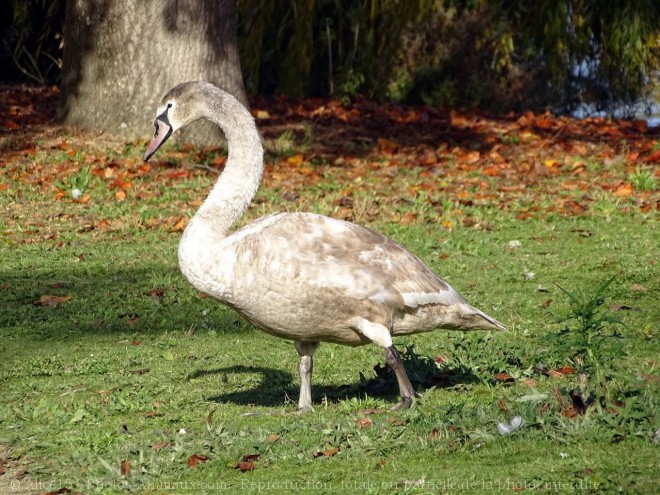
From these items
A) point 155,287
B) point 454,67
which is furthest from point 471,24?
point 155,287

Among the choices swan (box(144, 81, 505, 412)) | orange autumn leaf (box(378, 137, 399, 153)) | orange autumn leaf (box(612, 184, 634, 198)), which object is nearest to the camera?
swan (box(144, 81, 505, 412))

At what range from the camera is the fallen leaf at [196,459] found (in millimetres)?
5904

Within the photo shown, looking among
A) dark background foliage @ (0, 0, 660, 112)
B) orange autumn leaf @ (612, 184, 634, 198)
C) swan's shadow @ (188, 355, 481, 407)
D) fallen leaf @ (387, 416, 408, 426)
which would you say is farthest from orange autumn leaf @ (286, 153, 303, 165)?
fallen leaf @ (387, 416, 408, 426)

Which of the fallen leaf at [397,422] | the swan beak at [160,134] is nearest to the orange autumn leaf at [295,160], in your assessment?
the swan beak at [160,134]

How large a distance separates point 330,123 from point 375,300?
34.9ft

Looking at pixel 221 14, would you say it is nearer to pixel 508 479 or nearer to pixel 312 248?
pixel 312 248

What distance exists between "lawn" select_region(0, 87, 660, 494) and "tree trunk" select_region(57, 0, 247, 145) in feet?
1.20

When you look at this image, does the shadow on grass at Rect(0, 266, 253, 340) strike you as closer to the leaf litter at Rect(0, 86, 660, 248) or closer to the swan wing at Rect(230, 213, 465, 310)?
the leaf litter at Rect(0, 86, 660, 248)

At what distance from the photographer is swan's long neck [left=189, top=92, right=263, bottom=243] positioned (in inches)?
271

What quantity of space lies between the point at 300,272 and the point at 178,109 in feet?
5.21

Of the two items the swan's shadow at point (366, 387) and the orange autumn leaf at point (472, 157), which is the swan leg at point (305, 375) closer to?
the swan's shadow at point (366, 387)

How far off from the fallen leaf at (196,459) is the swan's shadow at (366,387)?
1.38 m

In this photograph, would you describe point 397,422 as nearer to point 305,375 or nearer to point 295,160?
point 305,375

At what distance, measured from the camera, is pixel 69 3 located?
15172mm
